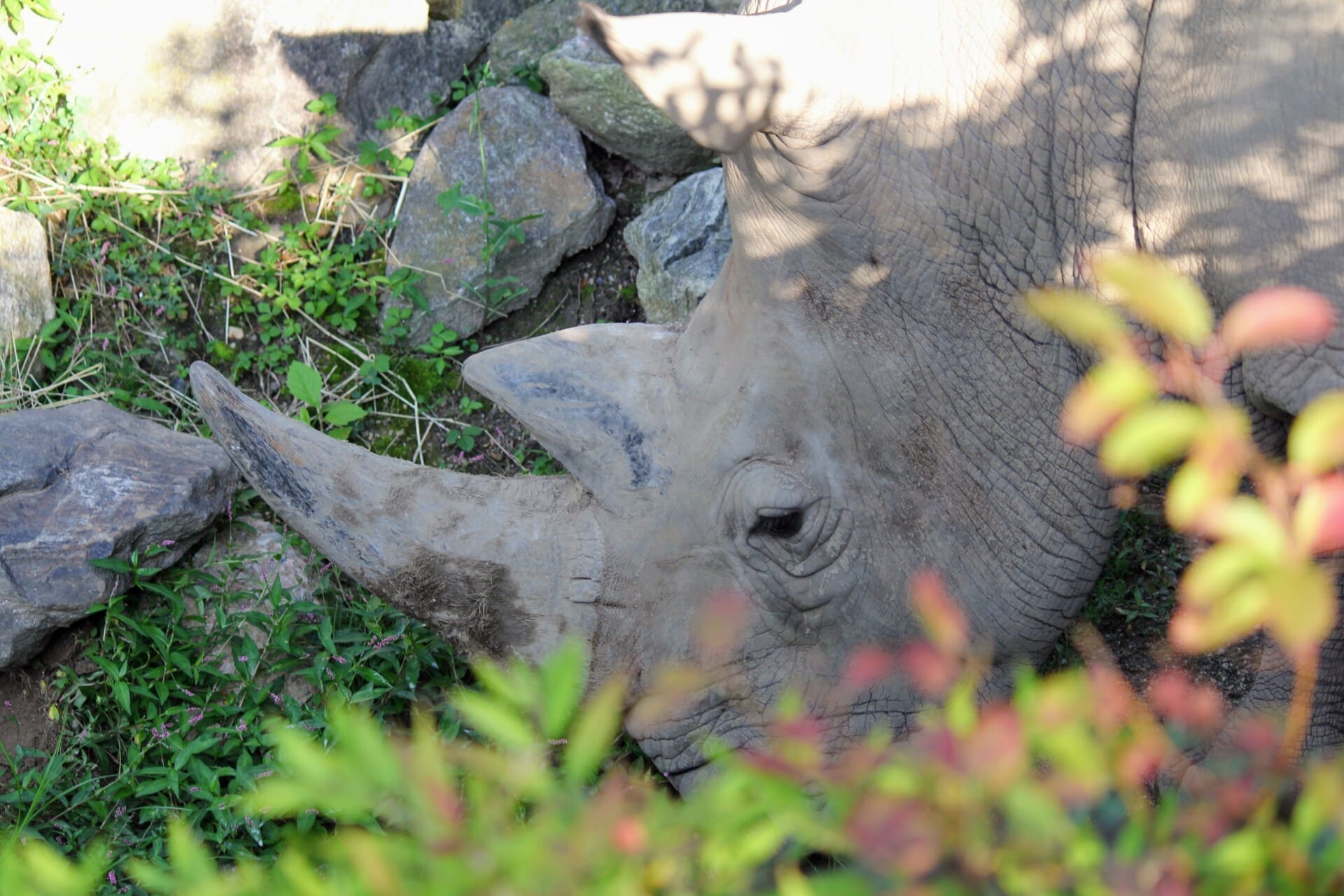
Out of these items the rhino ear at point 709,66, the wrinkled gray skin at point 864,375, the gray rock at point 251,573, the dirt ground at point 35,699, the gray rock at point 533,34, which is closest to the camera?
the rhino ear at point 709,66

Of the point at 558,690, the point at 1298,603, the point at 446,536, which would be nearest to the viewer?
the point at 1298,603

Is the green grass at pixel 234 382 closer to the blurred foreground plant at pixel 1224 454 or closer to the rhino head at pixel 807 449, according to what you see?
the rhino head at pixel 807 449

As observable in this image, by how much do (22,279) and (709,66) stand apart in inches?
149

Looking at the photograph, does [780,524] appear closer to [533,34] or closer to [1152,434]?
[1152,434]

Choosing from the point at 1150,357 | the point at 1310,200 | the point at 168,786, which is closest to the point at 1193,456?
the point at 1310,200

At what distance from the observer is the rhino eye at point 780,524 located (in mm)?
3039

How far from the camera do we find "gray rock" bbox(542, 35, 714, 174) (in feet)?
18.1

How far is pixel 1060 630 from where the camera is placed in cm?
327

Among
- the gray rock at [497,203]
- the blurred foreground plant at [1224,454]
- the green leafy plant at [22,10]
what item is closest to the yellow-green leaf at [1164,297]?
the blurred foreground plant at [1224,454]

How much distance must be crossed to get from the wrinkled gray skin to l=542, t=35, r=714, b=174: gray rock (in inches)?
97.0

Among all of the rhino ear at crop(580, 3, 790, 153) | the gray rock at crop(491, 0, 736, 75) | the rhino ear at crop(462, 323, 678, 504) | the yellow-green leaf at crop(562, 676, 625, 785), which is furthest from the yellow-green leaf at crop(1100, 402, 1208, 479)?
the gray rock at crop(491, 0, 736, 75)

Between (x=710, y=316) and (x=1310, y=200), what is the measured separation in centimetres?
130

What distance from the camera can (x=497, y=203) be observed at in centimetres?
556

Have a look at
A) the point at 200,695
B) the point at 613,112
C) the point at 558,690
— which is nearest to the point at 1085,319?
the point at 558,690
